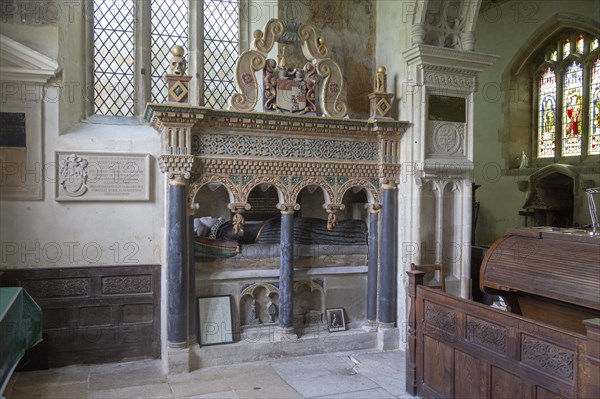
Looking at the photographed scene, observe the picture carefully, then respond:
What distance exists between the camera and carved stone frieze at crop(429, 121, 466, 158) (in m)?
5.05

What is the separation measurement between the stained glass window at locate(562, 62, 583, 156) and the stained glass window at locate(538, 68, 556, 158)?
0.70 feet

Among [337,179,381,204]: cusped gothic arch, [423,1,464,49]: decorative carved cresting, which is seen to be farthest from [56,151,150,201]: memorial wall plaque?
[423,1,464,49]: decorative carved cresting

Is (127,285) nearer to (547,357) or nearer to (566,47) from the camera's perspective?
(547,357)

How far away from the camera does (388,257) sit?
16.8ft

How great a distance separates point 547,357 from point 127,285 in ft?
11.7

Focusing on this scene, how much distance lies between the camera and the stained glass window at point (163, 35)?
211 inches

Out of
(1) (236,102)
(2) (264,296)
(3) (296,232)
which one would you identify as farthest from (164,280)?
(1) (236,102)

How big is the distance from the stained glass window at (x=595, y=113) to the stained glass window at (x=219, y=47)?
19.7 feet

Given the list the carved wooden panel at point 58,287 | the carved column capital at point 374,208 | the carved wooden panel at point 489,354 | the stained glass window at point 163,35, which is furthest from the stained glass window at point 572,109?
the carved wooden panel at point 58,287

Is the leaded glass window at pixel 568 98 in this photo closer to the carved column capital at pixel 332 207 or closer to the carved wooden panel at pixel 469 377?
the carved column capital at pixel 332 207

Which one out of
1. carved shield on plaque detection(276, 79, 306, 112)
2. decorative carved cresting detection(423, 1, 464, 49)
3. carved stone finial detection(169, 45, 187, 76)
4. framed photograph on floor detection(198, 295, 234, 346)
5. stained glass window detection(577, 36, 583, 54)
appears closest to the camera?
carved stone finial detection(169, 45, 187, 76)

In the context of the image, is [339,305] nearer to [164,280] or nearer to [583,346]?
[164,280]

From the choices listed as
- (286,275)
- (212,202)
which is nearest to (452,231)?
(286,275)

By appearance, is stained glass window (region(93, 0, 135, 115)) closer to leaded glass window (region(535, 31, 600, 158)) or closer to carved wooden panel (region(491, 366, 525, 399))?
carved wooden panel (region(491, 366, 525, 399))
